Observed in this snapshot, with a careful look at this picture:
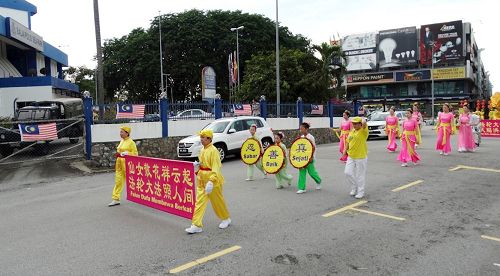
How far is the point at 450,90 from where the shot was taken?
72.9m

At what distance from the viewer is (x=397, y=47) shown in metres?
76.2

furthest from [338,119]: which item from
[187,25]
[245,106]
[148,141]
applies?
[187,25]

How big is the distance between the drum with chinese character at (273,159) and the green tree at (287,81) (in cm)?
2232

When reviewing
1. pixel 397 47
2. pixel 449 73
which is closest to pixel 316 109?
pixel 449 73

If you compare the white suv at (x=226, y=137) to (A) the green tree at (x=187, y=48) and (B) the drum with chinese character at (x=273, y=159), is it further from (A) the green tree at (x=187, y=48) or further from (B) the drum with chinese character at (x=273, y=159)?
(A) the green tree at (x=187, y=48)

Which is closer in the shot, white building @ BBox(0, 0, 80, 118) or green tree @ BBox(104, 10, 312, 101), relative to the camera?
white building @ BBox(0, 0, 80, 118)

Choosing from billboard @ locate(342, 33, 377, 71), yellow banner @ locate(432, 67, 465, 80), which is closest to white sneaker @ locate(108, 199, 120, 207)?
yellow banner @ locate(432, 67, 465, 80)

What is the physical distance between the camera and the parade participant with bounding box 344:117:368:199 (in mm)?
8602

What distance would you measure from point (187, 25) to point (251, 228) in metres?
44.3

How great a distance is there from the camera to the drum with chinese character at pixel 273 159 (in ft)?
32.0

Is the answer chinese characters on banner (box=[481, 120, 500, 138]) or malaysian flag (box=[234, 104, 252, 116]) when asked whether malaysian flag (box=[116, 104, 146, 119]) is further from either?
chinese characters on banner (box=[481, 120, 500, 138])

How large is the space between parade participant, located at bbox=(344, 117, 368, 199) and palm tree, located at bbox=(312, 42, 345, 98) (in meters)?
26.5

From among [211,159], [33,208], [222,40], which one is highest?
[222,40]

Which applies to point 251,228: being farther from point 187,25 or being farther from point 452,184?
point 187,25
